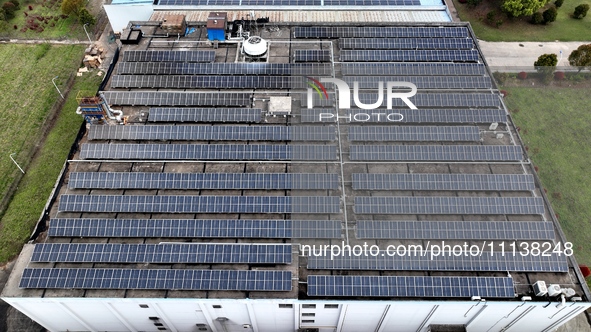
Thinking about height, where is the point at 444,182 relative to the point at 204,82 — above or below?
below

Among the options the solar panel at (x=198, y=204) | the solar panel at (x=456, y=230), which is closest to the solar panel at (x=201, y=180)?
the solar panel at (x=198, y=204)

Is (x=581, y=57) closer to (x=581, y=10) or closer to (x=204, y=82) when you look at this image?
(x=581, y=10)

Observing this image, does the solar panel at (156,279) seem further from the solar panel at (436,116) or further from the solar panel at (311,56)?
the solar panel at (311,56)

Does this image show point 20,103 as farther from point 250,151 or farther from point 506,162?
point 506,162

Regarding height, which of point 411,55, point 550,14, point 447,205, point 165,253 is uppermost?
point 550,14

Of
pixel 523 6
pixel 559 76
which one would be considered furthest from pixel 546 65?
pixel 523 6
